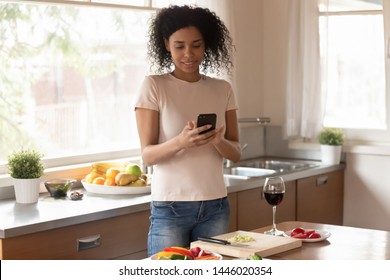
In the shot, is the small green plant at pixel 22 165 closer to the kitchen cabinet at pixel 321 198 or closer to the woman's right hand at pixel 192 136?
the woman's right hand at pixel 192 136

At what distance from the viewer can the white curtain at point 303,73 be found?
4703 mm

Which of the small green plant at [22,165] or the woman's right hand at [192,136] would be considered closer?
the woman's right hand at [192,136]

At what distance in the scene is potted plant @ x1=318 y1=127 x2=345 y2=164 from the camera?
4.65m

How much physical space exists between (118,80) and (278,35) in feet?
4.01

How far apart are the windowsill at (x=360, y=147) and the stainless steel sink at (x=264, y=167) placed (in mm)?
134

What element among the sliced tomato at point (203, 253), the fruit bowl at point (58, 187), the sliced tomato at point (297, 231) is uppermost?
the fruit bowl at point (58, 187)

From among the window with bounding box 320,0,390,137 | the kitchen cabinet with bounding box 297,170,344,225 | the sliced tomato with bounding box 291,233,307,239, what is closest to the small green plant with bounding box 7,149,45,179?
the sliced tomato with bounding box 291,233,307,239

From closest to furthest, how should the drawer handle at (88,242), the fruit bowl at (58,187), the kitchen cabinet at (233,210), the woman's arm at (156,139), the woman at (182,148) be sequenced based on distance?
the woman's arm at (156,139)
the woman at (182,148)
the drawer handle at (88,242)
the fruit bowl at (58,187)
the kitchen cabinet at (233,210)

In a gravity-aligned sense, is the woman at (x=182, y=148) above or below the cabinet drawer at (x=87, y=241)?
above

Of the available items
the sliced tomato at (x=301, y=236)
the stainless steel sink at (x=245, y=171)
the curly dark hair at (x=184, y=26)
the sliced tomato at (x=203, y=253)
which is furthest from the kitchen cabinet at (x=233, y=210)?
the sliced tomato at (x=203, y=253)

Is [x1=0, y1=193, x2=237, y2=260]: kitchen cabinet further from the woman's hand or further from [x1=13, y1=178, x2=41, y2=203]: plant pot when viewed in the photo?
the woman's hand

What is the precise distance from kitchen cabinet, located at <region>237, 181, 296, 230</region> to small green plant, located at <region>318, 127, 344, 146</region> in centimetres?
50

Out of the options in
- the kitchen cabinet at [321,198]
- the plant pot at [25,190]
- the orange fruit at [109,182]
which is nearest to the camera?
the plant pot at [25,190]

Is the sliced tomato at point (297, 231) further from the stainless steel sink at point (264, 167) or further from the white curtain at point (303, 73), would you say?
the white curtain at point (303, 73)
